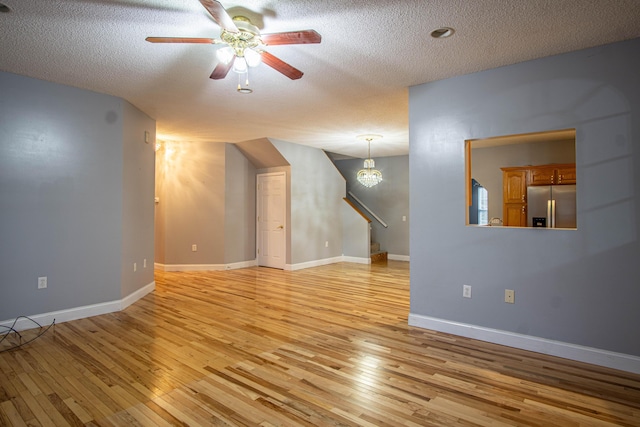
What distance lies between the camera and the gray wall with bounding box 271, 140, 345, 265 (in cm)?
743

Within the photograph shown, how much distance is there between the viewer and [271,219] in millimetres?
7738

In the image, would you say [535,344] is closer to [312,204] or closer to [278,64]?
[278,64]

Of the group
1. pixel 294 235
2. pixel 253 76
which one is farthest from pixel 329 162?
pixel 253 76

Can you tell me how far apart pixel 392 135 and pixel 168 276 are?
4847 mm

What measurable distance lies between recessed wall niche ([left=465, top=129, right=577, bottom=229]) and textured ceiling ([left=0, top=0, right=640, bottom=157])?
277 cm

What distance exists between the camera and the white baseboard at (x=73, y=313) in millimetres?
3672

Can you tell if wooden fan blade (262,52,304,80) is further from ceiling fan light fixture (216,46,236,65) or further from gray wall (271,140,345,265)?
gray wall (271,140,345,265)

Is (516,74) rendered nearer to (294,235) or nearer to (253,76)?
(253,76)

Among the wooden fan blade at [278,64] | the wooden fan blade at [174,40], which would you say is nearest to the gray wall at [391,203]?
the wooden fan blade at [278,64]

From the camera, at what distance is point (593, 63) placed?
9.72 ft

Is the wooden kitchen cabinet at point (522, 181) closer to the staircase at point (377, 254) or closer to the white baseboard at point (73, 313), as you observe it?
the staircase at point (377, 254)

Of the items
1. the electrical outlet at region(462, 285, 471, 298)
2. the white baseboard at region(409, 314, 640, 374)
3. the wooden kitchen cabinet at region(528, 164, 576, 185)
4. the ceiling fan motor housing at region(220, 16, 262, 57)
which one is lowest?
the white baseboard at region(409, 314, 640, 374)

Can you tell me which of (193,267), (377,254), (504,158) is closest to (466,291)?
(504,158)

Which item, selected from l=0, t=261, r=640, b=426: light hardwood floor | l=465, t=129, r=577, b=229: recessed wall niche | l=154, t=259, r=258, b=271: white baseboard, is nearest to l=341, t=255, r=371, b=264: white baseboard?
l=465, t=129, r=577, b=229: recessed wall niche
